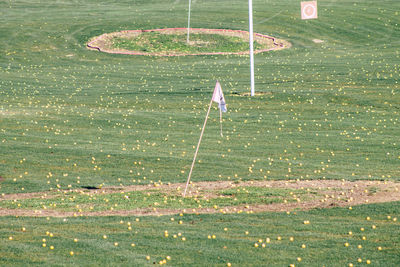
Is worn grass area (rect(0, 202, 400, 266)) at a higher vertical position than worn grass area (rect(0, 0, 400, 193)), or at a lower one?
higher

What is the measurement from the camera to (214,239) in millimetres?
14992

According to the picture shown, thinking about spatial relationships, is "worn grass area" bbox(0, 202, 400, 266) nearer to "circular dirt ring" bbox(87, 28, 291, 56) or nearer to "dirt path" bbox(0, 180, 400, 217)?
"dirt path" bbox(0, 180, 400, 217)

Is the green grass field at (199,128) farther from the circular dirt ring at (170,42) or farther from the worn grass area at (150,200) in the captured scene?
the circular dirt ring at (170,42)

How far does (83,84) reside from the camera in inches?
1725

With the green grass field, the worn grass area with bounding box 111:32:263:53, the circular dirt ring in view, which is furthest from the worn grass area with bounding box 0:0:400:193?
the worn grass area with bounding box 111:32:263:53

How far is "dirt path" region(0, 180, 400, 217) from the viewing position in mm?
17891

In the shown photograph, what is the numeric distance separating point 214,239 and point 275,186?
6092 millimetres

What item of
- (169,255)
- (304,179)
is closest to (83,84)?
(304,179)

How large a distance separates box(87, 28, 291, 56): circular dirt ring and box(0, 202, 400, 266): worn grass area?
138 feet

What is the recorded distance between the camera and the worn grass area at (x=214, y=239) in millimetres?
13562

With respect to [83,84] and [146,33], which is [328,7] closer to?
[146,33]

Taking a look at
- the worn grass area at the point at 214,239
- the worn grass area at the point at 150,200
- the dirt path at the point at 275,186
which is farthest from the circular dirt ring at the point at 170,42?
the worn grass area at the point at 214,239

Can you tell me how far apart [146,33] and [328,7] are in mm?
24115

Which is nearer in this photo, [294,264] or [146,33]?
[294,264]
